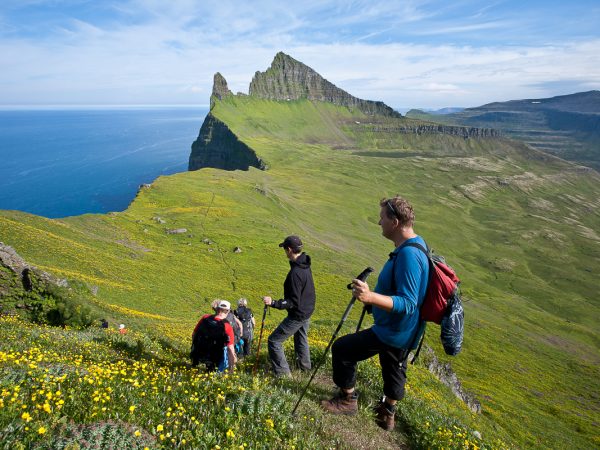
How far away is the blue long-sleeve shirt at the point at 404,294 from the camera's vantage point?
6.12 metres

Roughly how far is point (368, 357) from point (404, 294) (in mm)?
1886

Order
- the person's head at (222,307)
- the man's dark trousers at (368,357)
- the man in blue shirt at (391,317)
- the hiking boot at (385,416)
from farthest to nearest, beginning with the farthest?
the person's head at (222,307) → the hiking boot at (385,416) → the man's dark trousers at (368,357) → the man in blue shirt at (391,317)

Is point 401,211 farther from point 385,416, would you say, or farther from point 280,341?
point 280,341

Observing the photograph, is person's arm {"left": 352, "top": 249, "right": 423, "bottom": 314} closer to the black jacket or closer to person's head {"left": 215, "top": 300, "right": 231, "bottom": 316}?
the black jacket

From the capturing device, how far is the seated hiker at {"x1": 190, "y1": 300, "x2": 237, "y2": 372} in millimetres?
9492

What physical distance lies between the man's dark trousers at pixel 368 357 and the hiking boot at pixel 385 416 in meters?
0.50

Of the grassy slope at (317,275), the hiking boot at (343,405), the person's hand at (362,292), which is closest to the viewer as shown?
the person's hand at (362,292)

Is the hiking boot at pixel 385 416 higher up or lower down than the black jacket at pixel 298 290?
lower down

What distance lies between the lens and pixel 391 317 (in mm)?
6699

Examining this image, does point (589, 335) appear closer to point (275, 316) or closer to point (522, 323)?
point (522, 323)

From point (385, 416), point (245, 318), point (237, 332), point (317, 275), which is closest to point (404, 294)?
point (385, 416)

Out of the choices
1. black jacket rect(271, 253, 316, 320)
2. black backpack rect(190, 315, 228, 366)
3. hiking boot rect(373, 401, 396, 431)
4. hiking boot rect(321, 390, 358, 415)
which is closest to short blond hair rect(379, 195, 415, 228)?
black jacket rect(271, 253, 316, 320)

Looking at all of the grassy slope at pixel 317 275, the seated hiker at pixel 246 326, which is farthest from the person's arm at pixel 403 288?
the grassy slope at pixel 317 275

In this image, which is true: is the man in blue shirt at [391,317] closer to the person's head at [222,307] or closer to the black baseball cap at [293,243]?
the black baseball cap at [293,243]
